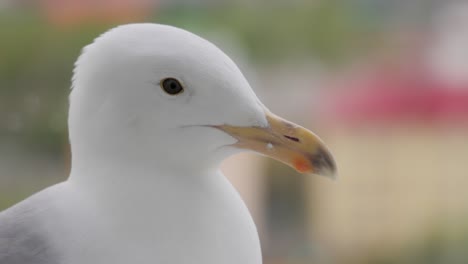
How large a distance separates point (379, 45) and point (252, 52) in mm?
659

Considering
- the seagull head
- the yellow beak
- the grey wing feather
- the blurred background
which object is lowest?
the grey wing feather

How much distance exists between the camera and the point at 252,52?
2.06m

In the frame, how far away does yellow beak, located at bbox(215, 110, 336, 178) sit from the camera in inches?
21.0

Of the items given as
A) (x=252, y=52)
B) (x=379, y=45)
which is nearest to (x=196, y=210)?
(x=252, y=52)

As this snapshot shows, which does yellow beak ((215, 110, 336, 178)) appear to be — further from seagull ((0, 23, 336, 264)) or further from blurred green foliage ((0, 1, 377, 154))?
blurred green foliage ((0, 1, 377, 154))

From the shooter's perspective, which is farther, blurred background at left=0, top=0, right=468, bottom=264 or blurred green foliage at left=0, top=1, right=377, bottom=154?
blurred background at left=0, top=0, right=468, bottom=264

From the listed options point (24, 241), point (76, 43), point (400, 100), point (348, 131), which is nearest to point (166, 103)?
point (24, 241)

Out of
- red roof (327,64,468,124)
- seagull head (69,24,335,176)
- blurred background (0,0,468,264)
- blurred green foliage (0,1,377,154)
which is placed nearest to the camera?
seagull head (69,24,335,176)

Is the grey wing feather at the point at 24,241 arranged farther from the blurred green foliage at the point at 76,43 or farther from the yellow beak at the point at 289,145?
the blurred green foliage at the point at 76,43

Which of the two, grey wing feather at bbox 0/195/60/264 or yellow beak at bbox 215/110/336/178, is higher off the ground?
yellow beak at bbox 215/110/336/178

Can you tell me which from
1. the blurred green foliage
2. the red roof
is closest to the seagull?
the blurred green foliage

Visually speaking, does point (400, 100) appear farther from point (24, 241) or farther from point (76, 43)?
point (24, 241)

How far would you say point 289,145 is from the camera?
0.55 meters

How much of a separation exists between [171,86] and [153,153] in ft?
0.14
